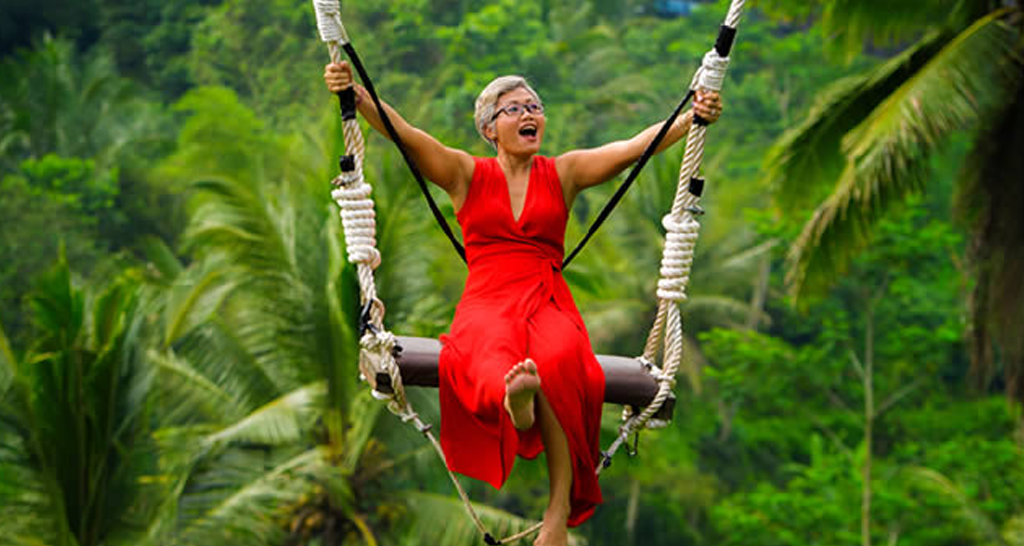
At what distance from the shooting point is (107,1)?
1211 inches

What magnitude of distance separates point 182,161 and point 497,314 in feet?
65.7

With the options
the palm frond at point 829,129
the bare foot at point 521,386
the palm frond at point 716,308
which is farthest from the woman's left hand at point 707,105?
the palm frond at point 716,308

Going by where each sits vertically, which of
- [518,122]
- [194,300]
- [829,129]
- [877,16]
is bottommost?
[194,300]

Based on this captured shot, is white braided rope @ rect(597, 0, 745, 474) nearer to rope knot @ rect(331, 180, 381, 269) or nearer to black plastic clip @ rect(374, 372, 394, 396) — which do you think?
black plastic clip @ rect(374, 372, 394, 396)

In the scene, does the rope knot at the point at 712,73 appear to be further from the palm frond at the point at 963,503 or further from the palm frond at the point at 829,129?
the palm frond at the point at 963,503

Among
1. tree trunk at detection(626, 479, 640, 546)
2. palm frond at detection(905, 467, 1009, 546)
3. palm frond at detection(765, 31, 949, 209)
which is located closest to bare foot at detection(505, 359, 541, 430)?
palm frond at detection(765, 31, 949, 209)

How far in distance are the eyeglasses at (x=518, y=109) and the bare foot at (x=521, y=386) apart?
2.99 feet

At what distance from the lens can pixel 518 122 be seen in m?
4.38

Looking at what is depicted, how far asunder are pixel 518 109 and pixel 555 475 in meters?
1.13

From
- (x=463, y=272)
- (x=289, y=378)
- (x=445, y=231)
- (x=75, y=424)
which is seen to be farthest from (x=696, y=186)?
(x=463, y=272)

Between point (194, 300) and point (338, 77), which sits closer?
point (338, 77)

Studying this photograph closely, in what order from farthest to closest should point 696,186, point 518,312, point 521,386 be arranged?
1. point 696,186
2. point 518,312
3. point 521,386

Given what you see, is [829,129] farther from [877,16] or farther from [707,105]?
[707,105]

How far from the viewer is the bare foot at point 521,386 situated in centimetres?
379
